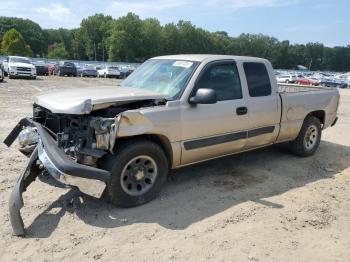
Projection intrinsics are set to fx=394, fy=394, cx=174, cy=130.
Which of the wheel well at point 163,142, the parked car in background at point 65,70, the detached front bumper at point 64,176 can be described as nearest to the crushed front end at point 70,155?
the detached front bumper at point 64,176

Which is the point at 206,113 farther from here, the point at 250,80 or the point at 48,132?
the point at 48,132

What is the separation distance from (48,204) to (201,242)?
6.51ft

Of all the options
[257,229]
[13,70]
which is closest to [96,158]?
[257,229]

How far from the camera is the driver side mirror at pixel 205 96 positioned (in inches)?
195

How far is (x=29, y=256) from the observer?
3705 millimetres

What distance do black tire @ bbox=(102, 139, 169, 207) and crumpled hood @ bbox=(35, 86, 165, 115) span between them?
53 cm

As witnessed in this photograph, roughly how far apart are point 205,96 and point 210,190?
4.52ft

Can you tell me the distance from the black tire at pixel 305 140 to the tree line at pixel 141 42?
4465 inches

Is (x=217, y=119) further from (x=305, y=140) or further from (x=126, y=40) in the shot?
(x=126, y=40)

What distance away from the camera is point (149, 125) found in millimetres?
4734

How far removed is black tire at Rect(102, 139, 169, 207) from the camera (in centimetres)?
456

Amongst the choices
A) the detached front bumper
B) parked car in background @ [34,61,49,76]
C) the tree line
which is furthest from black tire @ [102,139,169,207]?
the tree line

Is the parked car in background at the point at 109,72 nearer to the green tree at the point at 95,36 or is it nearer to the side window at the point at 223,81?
the side window at the point at 223,81

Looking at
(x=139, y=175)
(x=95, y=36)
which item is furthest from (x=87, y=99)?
(x=95, y=36)
